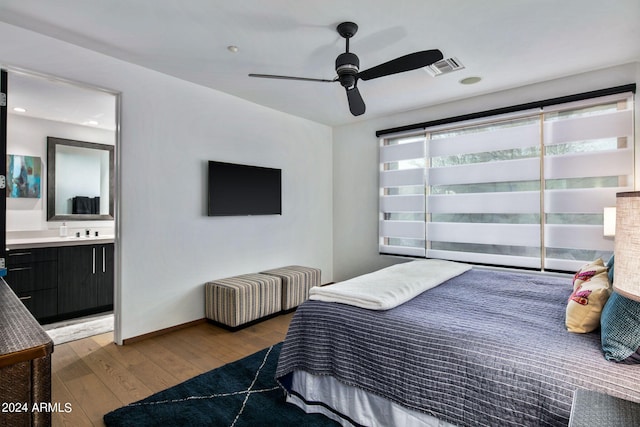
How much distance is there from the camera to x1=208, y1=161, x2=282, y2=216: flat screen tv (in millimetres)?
3750

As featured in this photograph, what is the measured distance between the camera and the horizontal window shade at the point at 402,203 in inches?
175

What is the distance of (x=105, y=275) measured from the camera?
4.12 m

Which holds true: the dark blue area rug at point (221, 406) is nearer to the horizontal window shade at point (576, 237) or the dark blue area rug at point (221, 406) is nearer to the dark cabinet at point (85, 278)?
the dark cabinet at point (85, 278)

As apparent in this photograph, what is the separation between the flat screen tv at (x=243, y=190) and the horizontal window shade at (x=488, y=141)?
2.13 meters

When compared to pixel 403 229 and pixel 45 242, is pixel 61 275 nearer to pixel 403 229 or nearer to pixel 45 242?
pixel 45 242

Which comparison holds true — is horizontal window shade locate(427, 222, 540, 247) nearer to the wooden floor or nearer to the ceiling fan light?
the ceiling fan light

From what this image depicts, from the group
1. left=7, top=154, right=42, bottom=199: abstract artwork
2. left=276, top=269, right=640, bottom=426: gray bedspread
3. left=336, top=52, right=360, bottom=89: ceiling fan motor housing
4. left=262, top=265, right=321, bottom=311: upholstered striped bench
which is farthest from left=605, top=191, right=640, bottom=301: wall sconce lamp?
left=7, top=154, right=42, bottom=199: abstract artwork

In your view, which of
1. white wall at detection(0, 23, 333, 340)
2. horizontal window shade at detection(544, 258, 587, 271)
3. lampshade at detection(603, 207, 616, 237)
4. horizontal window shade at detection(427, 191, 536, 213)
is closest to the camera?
lampshade at detection(603, 207, 616, 237)

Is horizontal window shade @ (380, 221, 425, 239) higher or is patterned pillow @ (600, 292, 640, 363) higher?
horizontal window shade @ (380, 221, 425, 239)

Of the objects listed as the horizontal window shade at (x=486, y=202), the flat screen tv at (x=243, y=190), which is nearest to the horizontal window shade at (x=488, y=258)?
the horizontal window shade at (x=486, y=202)

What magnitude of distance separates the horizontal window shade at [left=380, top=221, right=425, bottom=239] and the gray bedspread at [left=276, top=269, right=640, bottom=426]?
2.19 m

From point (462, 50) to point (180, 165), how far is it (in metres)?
2.89

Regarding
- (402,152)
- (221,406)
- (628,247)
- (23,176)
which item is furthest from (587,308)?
(23,176)

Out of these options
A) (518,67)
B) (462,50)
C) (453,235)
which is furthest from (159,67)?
(453,235)
